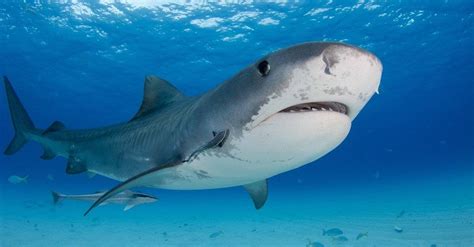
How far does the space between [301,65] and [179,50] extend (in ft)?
74.1

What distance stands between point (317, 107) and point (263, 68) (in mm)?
477

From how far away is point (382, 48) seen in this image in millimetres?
25109

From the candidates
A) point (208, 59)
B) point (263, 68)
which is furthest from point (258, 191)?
point (208, 59)

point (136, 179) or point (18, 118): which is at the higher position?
point (136, 179)

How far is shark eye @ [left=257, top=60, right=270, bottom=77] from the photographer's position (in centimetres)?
247

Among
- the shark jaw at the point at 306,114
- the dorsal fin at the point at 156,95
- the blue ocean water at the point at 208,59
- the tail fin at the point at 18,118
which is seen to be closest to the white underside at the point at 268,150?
the shark jaw at the point at 306,114

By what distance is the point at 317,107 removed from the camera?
2.54m

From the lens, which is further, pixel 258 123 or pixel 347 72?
pixel 258 123

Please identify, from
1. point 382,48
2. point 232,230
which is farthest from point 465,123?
point 232,230

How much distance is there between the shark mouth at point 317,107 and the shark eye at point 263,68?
11.8 inches

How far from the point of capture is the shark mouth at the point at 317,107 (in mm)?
2490

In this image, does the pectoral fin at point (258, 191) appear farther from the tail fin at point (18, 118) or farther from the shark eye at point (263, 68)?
the tail fin at point (18, 118)

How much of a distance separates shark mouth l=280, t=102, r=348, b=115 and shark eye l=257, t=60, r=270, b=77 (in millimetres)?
299

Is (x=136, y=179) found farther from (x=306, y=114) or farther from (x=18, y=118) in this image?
(x=18, y=118)
